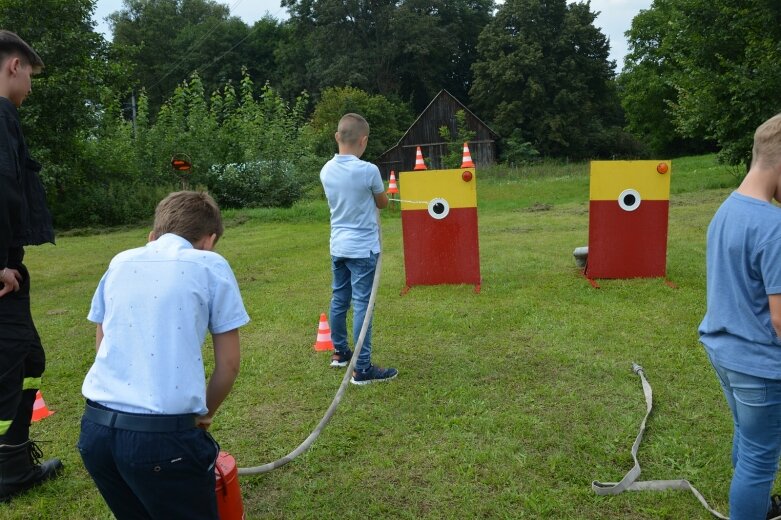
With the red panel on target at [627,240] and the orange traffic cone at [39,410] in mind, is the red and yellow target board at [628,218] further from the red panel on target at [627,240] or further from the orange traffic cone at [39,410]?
the orange traffic cone at [39,410]

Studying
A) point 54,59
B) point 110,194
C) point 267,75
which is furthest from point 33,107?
point 267,75

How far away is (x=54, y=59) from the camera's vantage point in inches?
494

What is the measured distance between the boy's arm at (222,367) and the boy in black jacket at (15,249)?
1.38 m

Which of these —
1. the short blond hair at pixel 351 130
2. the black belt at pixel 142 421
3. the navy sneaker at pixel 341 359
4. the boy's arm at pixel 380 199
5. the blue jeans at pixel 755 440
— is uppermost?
the short blond hair at pixel 351 130

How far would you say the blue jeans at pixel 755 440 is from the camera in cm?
231

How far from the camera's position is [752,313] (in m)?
2.30

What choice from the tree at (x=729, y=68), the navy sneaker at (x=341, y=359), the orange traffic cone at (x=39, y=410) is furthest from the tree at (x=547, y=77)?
the orange traffic cone at (x=39, y=410)

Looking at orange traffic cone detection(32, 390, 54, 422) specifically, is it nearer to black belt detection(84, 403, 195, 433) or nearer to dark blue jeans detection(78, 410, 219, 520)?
dark blue jeans detection(78, 410, 219, 520)

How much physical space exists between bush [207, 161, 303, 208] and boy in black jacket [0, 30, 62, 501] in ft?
53.1

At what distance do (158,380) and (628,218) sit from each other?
6.50 m

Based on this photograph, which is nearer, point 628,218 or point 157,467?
point 157,467

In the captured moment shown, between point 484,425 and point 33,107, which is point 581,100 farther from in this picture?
point 484,425

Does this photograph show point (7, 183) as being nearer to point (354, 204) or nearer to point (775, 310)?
point (354, 204)

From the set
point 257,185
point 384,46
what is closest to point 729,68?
point 257,185
